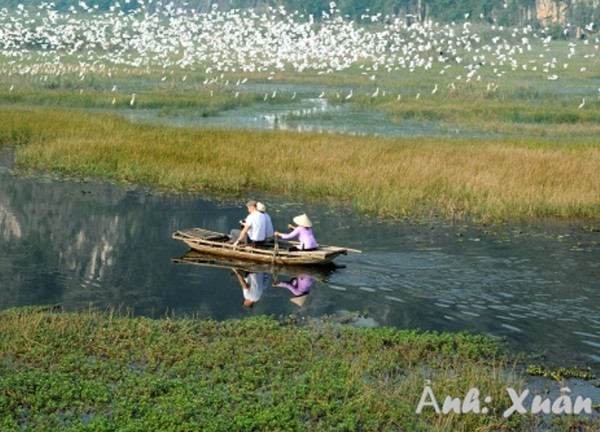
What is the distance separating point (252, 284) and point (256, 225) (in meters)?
1.82

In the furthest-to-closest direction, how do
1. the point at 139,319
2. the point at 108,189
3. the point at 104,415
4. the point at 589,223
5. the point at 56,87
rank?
1. the point at 56,87
2. the point at 108,189
3. the point at 589,223
4. the point at 139,319
5. the point at 104,415

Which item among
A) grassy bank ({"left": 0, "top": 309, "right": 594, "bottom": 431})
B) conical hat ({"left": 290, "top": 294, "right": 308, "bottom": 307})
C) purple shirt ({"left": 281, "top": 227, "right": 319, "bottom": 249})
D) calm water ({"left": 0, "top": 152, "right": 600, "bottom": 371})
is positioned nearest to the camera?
grassy bank ({"left": 0, "top": 309, "right": 594, "bottom": 431})

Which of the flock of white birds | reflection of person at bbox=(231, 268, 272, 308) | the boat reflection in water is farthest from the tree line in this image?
reflection of person at bbox=(231, 268, 272, 308)

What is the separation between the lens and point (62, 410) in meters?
11.1

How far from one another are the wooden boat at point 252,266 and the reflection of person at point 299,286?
0.62 feet

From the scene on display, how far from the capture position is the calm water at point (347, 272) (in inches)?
609

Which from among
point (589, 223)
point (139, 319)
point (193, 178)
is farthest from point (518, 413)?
point (193, 178)

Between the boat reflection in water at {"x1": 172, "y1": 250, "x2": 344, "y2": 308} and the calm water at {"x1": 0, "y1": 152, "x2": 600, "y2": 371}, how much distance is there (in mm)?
172

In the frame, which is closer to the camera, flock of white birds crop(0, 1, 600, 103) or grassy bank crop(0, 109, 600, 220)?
grassy bank crop(0, 109, 600, 220)

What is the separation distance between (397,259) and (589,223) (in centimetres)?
727

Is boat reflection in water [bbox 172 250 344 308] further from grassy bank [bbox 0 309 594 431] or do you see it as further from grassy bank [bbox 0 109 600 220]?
grassy bank [bbox 0 109 600 220]

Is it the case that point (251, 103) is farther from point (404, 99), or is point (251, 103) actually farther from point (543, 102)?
point (543, 102)

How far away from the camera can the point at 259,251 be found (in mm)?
18719

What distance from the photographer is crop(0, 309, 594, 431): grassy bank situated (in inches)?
428
